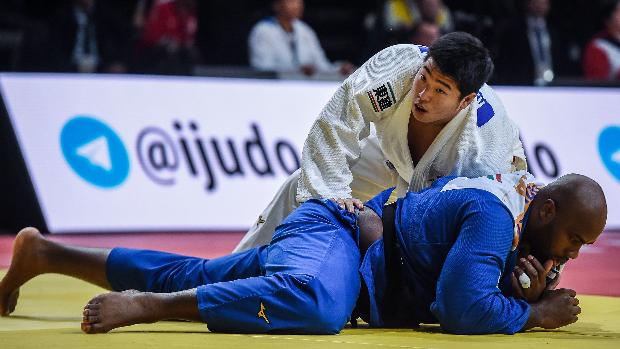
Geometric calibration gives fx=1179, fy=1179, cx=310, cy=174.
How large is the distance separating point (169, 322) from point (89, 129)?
412cm

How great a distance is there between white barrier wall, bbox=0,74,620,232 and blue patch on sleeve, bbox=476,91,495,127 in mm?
4091

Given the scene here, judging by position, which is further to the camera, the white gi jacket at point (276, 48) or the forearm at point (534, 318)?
the white gi jacket at point (276, 48)

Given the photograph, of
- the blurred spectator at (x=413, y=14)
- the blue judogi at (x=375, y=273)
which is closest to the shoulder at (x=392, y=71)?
the blue judogi at (x=375, y=273)

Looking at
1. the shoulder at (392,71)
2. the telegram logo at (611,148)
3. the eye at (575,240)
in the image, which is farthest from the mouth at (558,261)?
the telegram logo at (611,148)

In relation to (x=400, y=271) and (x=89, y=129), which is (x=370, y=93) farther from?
(x=89, y=129)

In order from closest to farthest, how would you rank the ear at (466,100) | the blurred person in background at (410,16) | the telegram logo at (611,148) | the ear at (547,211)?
the ear at (547,211) < the ear at (466,100) < the telegram logo at (611,148) < the blurred person in background at (410,16)

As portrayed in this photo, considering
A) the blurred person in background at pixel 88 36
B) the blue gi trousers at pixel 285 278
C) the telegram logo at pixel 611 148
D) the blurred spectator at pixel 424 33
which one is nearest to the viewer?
the blue gi trousers at pixel 285 278

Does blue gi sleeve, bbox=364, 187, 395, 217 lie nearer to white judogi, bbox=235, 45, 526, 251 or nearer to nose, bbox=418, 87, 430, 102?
white judogi, bbox=235, 45, 526, 251

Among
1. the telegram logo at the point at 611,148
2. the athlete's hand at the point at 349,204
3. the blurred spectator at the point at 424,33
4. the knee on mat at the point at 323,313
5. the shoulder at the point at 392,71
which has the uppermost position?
the shoulder at the point at 392,71

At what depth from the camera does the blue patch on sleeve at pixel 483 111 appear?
4746mm

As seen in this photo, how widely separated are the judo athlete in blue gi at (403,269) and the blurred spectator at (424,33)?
547 centimetres

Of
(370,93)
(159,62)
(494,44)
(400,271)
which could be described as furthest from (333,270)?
(494,44)

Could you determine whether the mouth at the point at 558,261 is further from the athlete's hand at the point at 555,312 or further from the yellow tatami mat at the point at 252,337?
the yellow tatami mat at the point at 252,337

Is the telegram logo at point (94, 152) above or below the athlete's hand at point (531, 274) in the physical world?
below
